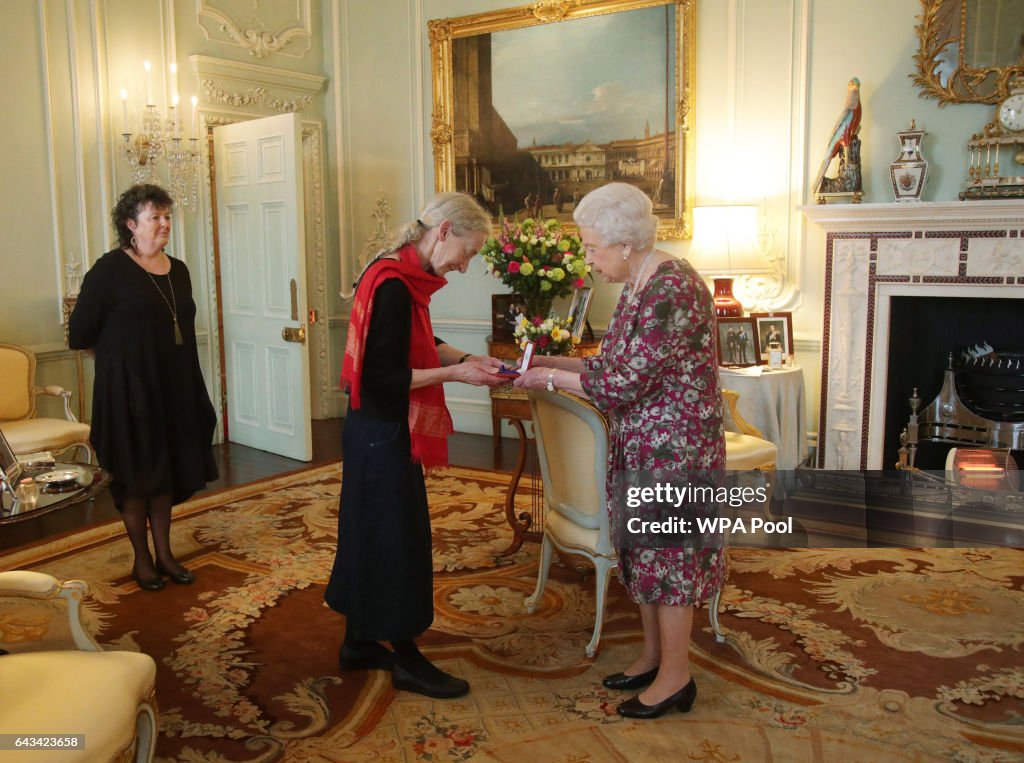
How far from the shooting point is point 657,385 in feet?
7.80

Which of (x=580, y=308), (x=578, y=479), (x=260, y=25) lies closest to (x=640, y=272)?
(x=578, y=479)

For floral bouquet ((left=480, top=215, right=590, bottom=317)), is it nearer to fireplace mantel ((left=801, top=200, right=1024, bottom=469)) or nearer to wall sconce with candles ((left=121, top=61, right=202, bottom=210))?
fireplace mantel ((left=801, top=200, right=1024, bottom=469))

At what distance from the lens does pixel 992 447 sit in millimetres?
4770

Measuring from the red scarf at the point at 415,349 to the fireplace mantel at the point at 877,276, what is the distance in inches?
120

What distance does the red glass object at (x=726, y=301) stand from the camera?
511cm

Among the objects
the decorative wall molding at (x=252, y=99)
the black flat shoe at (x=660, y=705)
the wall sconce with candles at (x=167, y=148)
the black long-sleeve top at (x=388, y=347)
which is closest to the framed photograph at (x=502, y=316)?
the wall sconce with candles at (x=167, y=148)

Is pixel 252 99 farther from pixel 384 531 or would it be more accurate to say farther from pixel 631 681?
pixel 631 681

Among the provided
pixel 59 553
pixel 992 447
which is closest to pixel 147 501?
pixel 59 553

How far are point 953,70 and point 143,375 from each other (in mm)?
4263

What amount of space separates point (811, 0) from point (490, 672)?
418cm

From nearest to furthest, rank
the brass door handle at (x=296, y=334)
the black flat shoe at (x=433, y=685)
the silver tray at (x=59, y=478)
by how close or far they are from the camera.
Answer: the silver tray at (x=59, y=478) < the black flat shoe at (x=433, y=685) < the brass door handle at (x=296, y=334)

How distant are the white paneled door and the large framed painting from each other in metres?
1.33

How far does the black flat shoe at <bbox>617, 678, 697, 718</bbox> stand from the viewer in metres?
2.54

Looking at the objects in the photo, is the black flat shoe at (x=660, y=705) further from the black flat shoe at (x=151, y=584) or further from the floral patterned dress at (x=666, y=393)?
the black flat shoe at (x=151, y=584)
